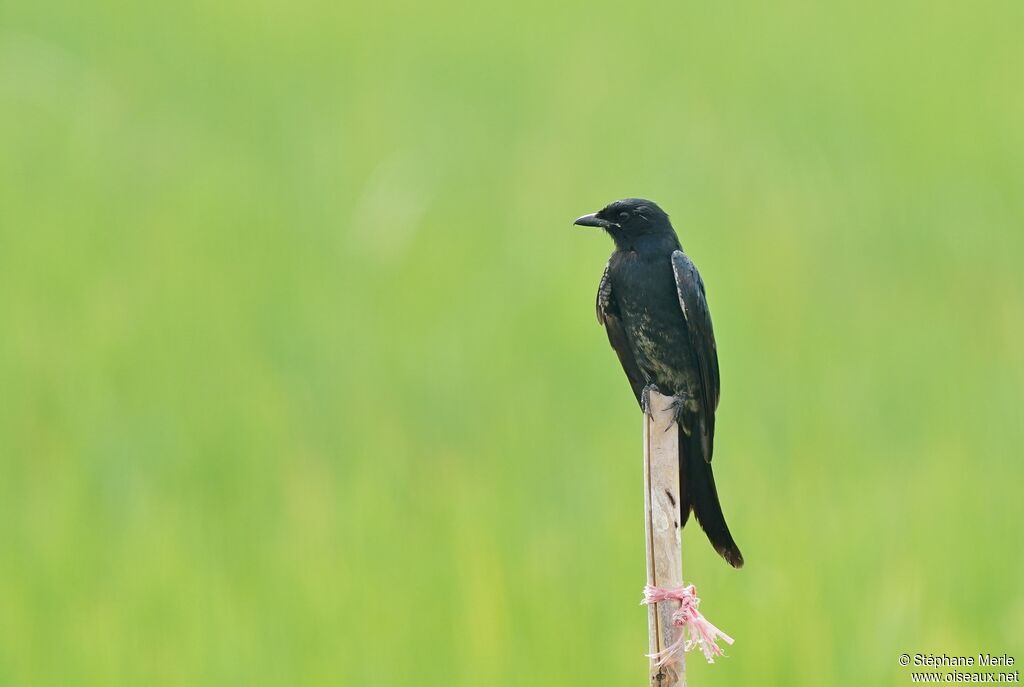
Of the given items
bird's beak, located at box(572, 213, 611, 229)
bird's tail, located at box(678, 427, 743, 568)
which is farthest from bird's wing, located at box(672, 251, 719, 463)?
bird's beak, located at box(572, 213, 611, 229)

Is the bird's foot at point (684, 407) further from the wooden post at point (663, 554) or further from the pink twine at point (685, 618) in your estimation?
the pink twine at point (685, 618)

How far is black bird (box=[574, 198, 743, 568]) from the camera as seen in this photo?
3.97 metres

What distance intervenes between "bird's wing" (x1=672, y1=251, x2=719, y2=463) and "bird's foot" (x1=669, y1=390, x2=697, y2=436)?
0.03 meters

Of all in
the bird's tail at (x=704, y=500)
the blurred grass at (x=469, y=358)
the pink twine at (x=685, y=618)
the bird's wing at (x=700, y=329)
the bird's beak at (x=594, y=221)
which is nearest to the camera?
the pink twine at (x=685, y=618)

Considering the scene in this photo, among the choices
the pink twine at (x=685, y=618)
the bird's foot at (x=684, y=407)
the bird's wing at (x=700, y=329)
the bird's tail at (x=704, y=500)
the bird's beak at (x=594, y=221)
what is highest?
the bird's beak at (x=594, y=221)

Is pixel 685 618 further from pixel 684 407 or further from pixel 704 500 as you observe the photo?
pixel 684 407

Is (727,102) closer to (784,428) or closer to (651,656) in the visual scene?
(784,428)

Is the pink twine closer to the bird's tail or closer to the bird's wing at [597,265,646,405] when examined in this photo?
the bird's tail

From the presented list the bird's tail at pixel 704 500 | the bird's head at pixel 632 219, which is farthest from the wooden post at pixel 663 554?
the bird's head at pixel 632 219

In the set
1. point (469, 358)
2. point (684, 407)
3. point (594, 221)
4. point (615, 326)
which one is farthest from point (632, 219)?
point (469, 358)

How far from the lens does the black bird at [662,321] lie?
156 inches

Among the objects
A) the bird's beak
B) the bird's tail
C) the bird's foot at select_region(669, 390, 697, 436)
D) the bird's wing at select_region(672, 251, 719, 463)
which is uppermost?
the bird's beak

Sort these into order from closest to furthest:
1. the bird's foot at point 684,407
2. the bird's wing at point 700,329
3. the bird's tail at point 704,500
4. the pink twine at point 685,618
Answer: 1. the pink twine at point 685,618
2. the bird's tail at point 704,500
3. the bird's foot at point 684,407
4. the bird's wing at point 700,329

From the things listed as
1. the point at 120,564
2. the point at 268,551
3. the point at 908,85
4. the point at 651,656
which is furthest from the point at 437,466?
the point at 908,85
